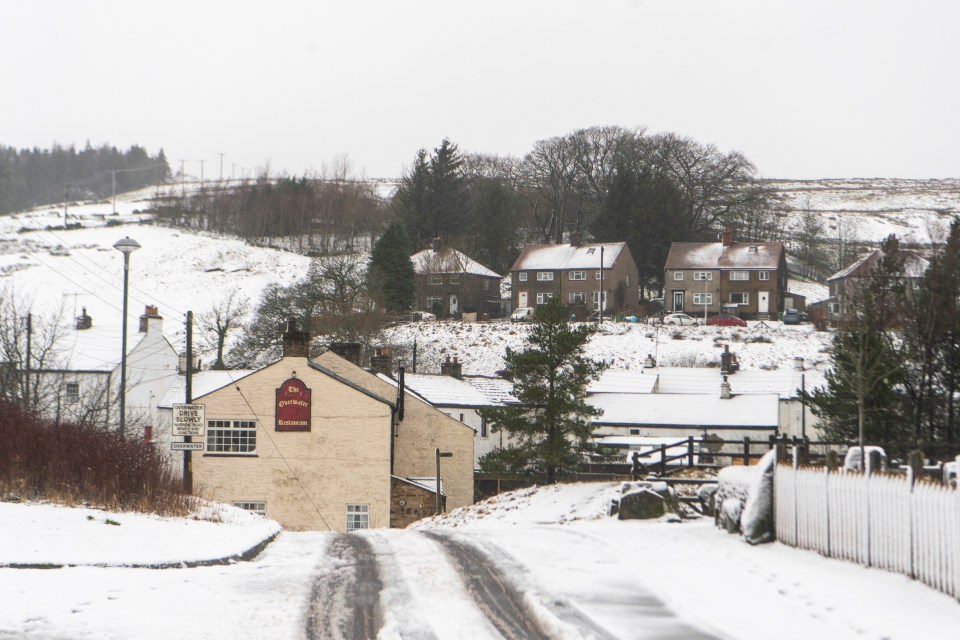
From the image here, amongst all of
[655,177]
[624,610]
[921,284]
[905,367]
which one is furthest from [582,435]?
[655,177]

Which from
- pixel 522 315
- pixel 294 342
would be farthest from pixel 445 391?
pixel 522 315

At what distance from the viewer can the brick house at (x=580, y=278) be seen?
92500 millimetres

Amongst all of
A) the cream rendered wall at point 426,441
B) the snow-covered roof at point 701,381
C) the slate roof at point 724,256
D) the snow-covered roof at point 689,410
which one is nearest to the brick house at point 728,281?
the slate roof at point 724,256

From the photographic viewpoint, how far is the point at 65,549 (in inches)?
515

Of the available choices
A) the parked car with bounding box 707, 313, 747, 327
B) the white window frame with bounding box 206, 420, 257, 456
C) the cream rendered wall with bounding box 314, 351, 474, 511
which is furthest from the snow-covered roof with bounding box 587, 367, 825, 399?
the white window frame with bounding box 206, 420, 257, 456

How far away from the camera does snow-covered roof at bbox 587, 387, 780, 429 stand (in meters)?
51.4

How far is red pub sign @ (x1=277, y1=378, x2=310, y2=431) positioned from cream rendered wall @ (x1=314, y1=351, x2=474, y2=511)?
5.30 meters

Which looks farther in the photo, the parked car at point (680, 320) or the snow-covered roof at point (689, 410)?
the parked car at point (680, 320)

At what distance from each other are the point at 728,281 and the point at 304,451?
61125 mm

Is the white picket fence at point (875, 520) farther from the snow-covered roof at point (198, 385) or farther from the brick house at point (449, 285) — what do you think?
the brick house at point (449, 285)

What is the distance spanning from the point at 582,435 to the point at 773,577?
19.6 metres

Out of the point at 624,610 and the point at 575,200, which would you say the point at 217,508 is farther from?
the point at 575,200

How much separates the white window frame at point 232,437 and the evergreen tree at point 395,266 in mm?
48737

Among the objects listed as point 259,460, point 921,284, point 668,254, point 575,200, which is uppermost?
point 575,200
